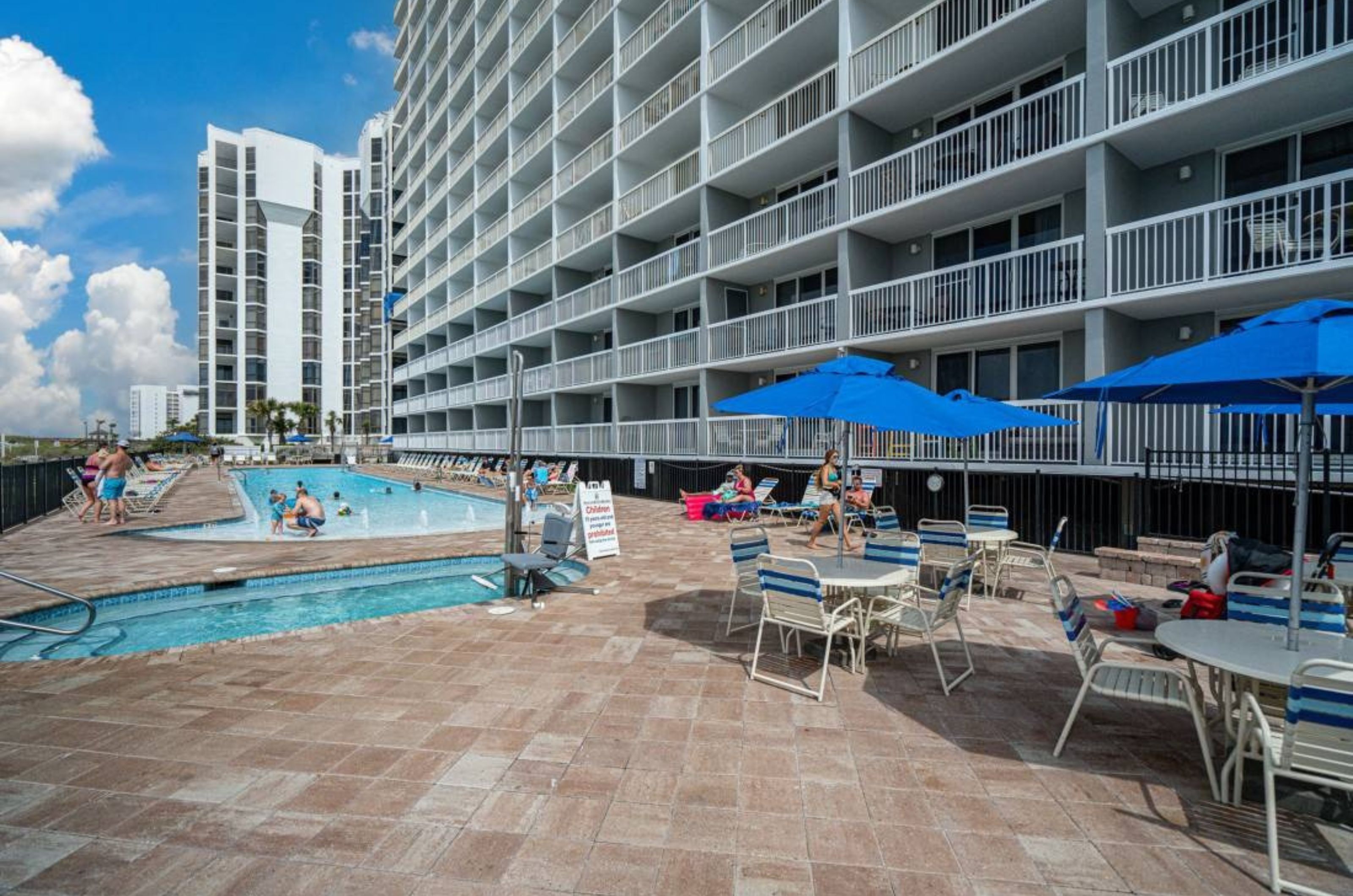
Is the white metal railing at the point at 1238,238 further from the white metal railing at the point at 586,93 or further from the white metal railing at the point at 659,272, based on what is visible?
the white metal railing at the point at 586,93

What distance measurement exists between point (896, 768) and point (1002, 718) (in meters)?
1.06

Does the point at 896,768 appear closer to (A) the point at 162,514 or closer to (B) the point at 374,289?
(A) the point at 162,514

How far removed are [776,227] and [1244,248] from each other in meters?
9.05

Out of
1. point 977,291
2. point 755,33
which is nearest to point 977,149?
point 977,291

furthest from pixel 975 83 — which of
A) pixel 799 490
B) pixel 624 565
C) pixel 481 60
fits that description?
pixel 481 60

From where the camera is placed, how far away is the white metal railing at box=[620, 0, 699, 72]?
58.5 ft

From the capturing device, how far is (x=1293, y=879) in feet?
7.88

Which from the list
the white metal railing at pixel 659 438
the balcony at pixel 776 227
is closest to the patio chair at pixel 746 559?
the balcony at pixel 776 227

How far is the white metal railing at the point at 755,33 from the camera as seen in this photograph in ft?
48.7

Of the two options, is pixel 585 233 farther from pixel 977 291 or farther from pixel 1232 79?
pixel 1232 79

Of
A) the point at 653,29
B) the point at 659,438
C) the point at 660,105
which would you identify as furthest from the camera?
the point at 660,105

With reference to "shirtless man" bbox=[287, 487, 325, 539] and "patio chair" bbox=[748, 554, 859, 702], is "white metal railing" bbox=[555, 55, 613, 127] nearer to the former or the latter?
"shirtless man" bbox=[287, 487, 325, 539]

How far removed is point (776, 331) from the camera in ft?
49.4

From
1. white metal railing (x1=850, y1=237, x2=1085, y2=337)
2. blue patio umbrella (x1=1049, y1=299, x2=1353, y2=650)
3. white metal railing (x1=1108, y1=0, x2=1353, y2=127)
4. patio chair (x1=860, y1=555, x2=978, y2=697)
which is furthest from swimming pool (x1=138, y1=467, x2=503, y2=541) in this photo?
white metal railing (x1=1108, y1=0, x2=1353, y2=127)
